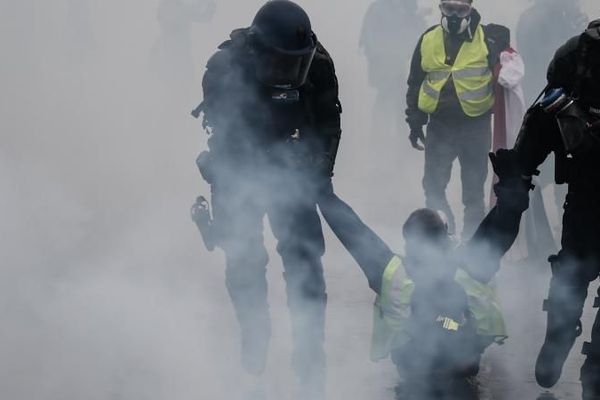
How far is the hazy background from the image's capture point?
650 centimetres

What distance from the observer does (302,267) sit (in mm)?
6289

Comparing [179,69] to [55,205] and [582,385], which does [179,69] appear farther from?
[582,385]

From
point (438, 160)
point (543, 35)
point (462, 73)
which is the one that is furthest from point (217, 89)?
point (543, 35)

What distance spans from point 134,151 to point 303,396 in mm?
11210

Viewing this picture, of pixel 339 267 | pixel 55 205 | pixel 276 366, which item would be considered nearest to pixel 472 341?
pixel 276 366

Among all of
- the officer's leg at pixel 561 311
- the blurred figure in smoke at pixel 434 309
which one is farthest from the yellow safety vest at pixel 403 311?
the officer's leg at pixel 561 311

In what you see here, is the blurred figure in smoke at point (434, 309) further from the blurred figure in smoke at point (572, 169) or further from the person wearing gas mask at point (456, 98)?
the person wearing gas mask at point (456, 98)

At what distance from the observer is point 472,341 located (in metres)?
6.01

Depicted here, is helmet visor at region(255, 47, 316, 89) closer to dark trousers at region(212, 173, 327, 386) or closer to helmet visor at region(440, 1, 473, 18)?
dark trousers at region(212, 173, 327, 386)

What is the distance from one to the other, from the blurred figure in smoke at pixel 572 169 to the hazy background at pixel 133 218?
0.50m

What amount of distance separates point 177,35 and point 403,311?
10529 millimetres

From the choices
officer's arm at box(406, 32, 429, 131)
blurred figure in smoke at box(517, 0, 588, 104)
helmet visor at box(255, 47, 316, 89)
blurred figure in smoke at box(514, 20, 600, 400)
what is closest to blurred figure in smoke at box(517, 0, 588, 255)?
blurred figure in smoke at box(517, 0, 588, 104)

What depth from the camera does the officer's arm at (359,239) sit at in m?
6.29

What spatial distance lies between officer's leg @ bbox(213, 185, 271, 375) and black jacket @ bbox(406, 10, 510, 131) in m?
3.22
